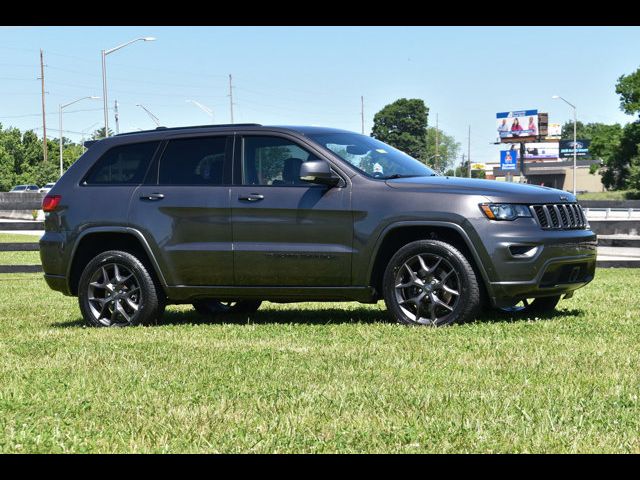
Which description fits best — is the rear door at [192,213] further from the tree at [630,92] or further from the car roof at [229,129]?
the tree at [630,92]

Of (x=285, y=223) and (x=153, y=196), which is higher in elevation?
(x=153, y=196)

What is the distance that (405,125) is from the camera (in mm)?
184000

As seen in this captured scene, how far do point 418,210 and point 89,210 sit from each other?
3225 mm

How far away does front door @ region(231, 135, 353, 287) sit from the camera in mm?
9031

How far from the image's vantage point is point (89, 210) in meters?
9.86

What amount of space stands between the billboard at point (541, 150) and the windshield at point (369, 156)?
571 ft

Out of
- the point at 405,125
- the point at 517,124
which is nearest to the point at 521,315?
the point at 517,124

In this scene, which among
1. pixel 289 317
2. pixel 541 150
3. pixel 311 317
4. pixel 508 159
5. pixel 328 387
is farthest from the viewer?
pixel 541 150

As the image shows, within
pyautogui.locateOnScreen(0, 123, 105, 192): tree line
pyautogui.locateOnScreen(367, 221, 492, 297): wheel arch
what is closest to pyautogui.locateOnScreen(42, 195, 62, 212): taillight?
pyautogui.locateOnScreen(367, 221, 492, 297): wheel arch

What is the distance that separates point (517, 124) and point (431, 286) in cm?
14368

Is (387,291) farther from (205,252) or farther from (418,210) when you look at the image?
(205,252)

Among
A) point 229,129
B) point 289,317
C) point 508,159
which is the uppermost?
point 508,159

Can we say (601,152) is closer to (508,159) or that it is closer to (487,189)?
(508,159)
